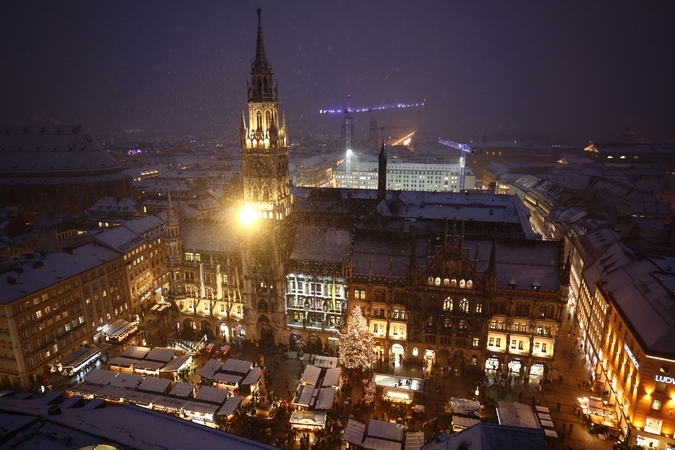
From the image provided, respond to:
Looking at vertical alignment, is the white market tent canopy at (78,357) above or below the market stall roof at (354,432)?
below

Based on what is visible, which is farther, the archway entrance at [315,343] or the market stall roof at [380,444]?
the archway entrance at [315,343]

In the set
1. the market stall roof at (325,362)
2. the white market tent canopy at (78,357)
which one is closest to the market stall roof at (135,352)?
the white market tent canopy at (78,357)

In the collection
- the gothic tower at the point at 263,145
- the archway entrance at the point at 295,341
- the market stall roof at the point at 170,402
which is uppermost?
the gothic tower at the point at 263,145

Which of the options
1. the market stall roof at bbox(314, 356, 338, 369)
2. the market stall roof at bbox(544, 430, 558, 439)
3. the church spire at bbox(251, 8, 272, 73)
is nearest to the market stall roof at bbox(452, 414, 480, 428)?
the market stall roof at bbox(544, 430, 558, 439)

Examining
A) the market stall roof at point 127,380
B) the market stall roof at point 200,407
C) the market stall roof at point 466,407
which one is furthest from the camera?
the market stall roof at point 127,380

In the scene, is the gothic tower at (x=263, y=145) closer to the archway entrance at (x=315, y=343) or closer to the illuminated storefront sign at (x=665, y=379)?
the archway entrance at (x=315, y=343)

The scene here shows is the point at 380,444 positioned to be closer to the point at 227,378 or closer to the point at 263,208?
the point at 227,378

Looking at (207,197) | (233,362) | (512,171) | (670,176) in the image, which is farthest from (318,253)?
(512,171)
